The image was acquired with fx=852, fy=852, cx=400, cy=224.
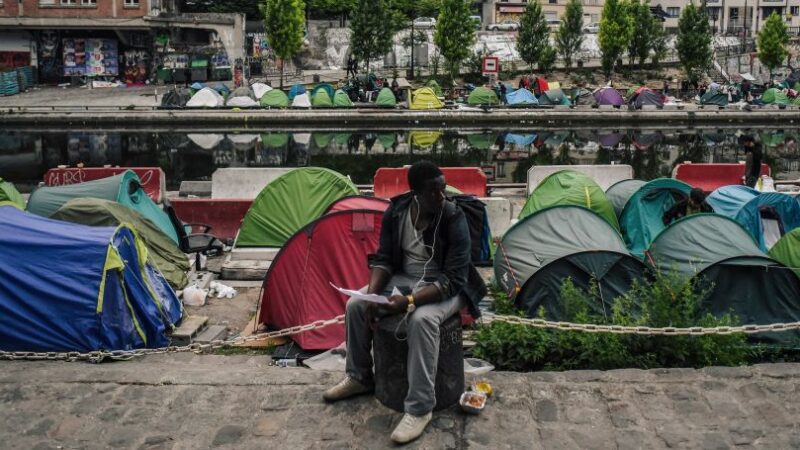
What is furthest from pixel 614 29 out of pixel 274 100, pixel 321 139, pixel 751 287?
pixel 751 287

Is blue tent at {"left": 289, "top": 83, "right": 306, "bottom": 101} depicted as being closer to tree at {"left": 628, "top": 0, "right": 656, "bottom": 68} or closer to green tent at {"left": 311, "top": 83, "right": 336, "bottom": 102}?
green tent at {"left": 311, "top": 83, "right": 336, "bottom": 102}

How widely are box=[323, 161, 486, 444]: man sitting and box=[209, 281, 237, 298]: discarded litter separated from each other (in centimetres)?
624

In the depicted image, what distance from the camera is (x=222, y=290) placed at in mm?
12344

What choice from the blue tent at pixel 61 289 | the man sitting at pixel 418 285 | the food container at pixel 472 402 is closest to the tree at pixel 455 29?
the blue tent at pixel 61 289

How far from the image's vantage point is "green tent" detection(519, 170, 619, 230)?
1403cm

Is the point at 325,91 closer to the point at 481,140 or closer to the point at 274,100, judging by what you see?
the point at 274,100

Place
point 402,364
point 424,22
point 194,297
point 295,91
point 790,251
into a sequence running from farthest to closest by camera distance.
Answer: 1. point 424,22
2. point 295,91
3. point 194,297
4. point 790,251
5. point 402,364

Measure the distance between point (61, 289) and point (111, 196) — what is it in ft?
16.1

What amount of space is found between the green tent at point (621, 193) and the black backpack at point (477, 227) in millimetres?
2679

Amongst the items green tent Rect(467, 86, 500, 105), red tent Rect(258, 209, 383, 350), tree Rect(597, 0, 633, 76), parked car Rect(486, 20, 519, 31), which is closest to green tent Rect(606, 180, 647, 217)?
red tent Rect(258, 209, 383, 350)

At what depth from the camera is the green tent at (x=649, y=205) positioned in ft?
45.9

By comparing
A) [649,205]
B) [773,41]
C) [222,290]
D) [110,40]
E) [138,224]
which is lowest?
[222,290]

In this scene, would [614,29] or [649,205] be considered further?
[614,29]

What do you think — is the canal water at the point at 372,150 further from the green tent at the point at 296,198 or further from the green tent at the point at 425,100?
the green tent at the point at 296,198
